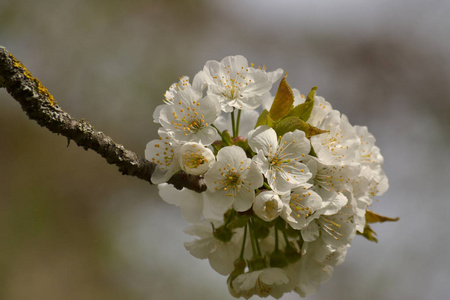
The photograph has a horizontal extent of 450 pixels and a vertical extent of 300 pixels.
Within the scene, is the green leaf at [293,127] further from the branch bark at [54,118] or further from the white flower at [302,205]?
the branch bark at [54,118]

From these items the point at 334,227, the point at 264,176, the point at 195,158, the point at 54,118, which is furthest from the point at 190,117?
the point at 334,227

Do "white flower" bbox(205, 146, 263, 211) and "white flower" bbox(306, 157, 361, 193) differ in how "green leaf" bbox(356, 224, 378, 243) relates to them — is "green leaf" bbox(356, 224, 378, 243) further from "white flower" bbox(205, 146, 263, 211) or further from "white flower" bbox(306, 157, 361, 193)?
"white flower" bbox(205, 146, 263, 211)

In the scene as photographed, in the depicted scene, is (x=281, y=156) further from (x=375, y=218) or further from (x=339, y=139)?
(x=375, y=218)

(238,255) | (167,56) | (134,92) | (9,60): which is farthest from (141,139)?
(9,60)

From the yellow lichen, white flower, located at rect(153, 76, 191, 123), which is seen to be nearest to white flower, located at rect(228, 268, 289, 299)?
white flower, located at rect(153, 76, 191, 123)

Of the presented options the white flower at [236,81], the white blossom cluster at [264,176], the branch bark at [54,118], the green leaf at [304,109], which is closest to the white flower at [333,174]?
the white blossom cluster at [264,176]

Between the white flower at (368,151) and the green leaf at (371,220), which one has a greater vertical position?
the white flower at (368,151)

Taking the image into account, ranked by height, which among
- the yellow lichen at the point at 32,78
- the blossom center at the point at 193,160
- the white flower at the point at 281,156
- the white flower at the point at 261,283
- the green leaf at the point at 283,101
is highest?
the green leaf at the point at 283,101

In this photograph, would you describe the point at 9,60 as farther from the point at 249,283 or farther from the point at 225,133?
the point at 249,283
